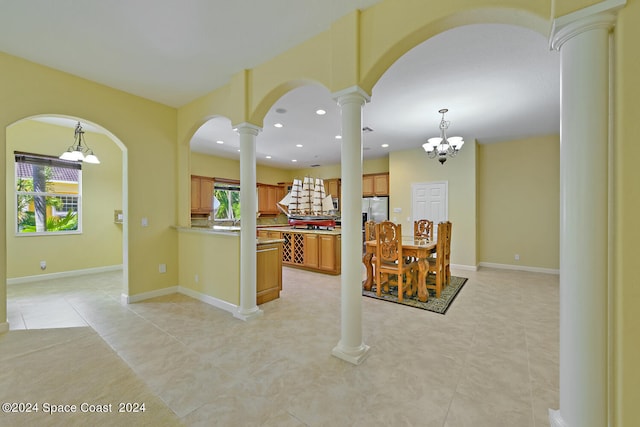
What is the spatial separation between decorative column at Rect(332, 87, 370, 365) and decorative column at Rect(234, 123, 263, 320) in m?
1.22

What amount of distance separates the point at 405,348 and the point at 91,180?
604 centimetres

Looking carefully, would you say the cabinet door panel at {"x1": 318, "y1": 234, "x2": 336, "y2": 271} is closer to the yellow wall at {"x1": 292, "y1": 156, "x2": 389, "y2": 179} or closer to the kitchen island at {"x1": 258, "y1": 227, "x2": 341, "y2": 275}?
the kitchen island at {"x1": 258, "y1": 227, "x2": 341, "y2": 275}

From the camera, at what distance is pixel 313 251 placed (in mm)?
5301

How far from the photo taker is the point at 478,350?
2.31m

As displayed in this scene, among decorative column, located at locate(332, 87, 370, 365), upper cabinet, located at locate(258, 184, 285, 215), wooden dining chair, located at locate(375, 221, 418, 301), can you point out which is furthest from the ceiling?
upper cabinet, located at locate(258, 184, 285, 215)

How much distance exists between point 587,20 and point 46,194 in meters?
6.91

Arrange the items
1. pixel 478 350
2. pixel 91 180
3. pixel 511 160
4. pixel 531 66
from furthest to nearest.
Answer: pixel 511 160 < pixel 91 180 < pixel 531 66 < pixel 478 350

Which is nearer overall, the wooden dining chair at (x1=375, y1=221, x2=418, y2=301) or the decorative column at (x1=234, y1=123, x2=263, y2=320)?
the decorative column at (x1=234, y1=123, x2=263, y2=320)

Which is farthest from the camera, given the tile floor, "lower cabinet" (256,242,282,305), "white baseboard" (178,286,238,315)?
"lower cabinet" (256,242,282,305)

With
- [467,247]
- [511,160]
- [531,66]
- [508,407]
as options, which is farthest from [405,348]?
[511,160]

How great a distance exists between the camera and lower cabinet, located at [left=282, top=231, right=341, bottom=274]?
5035mm

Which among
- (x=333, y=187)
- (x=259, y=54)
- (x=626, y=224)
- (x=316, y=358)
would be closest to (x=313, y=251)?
(x=333, y=187)

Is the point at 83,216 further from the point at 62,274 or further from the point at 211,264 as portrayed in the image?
the point at 211,264

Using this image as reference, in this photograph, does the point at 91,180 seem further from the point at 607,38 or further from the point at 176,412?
the point at 607,38
